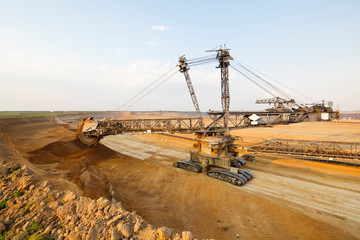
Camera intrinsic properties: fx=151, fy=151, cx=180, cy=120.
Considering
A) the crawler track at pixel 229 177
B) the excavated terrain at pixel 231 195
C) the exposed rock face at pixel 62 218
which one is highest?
the exposed rock face at pixel 62 218

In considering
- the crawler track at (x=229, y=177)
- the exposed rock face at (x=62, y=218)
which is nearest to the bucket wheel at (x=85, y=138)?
the exposed rock face at (x=62, y=218)

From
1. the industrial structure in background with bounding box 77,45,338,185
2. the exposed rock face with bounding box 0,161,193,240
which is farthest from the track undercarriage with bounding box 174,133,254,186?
the exposed rock face with bounding box 0,161,193,240

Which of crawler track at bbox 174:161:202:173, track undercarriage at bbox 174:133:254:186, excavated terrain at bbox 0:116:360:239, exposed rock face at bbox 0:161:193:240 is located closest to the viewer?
exposed rock face at bbox 0:161:193:240

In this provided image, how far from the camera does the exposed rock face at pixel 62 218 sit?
5.18 metres

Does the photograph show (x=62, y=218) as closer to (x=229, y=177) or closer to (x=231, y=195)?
(x=231, y=195)

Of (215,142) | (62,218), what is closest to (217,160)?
(215,142)

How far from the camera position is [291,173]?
1870 centimetres

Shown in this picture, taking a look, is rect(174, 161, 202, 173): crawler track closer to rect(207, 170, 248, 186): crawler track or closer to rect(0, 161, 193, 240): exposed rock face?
rect(207, 170, 248, 186): crawler track

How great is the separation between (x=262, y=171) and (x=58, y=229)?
67.6 ft

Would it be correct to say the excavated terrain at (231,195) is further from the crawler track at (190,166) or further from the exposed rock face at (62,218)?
the exposed rock face at (62,218)

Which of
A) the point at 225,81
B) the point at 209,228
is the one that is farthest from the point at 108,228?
the point at 225,81

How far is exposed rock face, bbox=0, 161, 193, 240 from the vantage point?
5.18m

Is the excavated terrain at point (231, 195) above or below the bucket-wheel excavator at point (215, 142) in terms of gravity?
below

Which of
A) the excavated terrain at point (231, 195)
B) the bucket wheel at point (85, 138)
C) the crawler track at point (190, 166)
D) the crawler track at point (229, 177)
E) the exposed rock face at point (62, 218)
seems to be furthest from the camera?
the bucket wheel at point (85, 138)
